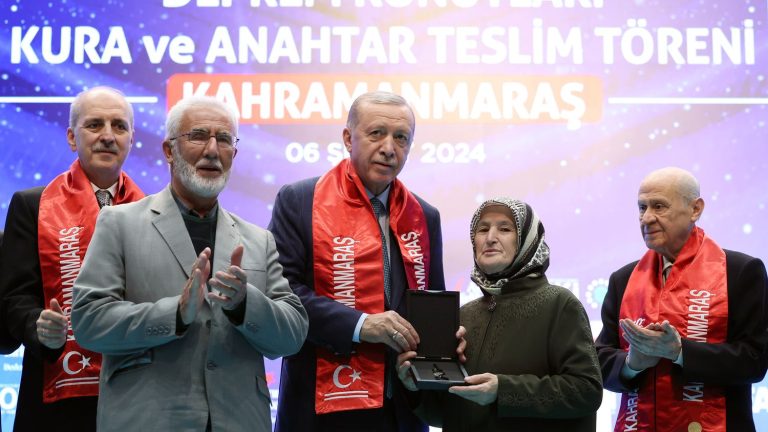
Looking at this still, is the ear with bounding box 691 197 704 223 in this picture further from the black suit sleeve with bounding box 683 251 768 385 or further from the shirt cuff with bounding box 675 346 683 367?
the shirt cuff with bounding box 675 346 683 367

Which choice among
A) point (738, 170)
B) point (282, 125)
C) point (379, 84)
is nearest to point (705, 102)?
point (738, 170)

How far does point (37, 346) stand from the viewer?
2727mm

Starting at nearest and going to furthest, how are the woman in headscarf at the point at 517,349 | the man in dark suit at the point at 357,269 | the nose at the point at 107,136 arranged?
the woman in headscarf at the point at 517,349 < the man in dark suit at the point at 357,269 < the nose at the point at 107,136

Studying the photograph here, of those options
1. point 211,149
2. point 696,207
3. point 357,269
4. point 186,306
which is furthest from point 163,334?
point 696,207

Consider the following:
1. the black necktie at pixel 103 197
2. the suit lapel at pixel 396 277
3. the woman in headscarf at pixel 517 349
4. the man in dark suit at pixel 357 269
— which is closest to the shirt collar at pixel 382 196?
the man in dark suit at pixel 357 269

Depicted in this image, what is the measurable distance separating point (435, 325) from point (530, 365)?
13.0 inches

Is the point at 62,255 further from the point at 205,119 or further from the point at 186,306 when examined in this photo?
the point at 186,306

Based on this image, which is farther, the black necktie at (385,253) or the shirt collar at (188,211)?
the black necktie at (385,253)

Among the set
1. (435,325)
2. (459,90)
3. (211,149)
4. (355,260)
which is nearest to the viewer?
(211,149)

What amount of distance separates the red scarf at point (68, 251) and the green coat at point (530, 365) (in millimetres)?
1164

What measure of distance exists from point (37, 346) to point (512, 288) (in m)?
1.56

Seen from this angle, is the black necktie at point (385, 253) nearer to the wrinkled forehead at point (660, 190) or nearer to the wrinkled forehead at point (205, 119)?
the wrinkled forehead at point (205, 119)

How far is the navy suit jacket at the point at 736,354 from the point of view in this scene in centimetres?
316

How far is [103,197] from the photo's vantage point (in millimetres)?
3170
